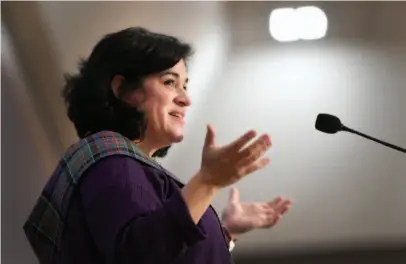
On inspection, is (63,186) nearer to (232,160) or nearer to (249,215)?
(232,160)

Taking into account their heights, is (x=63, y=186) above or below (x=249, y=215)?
above

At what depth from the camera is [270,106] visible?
5.83 ft

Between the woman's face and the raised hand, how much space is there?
0.20 meters

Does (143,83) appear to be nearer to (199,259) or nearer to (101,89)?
(101,89)

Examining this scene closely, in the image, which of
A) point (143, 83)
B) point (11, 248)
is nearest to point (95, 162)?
point (143, 83)

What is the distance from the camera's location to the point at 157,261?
29.4 inches

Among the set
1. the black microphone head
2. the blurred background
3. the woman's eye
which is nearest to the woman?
the woman's eye

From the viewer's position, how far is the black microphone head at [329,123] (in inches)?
40.2

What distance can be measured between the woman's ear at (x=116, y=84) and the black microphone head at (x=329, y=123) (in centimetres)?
34

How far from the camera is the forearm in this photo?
793mm

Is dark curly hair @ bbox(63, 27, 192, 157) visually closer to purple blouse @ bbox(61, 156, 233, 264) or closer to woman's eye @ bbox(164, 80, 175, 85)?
woman's eye @ bbox(164, 80, 175, 85)

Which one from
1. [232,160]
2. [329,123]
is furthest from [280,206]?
[232,160]

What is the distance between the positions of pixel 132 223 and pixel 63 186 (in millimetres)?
183

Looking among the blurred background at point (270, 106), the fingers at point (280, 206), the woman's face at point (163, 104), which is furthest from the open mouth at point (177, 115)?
the blurred background at point (270, 106)
